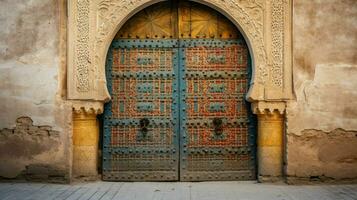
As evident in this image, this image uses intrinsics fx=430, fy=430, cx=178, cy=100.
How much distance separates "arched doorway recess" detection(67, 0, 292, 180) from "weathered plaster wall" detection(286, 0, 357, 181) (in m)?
0.15

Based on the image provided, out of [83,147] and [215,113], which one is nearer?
[83,147]

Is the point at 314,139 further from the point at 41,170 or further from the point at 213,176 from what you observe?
the point at 41,170

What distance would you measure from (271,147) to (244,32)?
4.52ft

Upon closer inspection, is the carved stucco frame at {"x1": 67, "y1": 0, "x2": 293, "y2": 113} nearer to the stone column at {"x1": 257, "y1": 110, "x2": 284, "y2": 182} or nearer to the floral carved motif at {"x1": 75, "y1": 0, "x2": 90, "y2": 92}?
the floral carved motif at {"x1": 75, "y1": 0, "x2": 90, "y2": 92}

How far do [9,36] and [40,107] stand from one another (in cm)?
90

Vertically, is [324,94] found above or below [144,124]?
above

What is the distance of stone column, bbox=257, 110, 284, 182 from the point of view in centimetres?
498

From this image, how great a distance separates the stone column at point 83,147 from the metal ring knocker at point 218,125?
4.73ft

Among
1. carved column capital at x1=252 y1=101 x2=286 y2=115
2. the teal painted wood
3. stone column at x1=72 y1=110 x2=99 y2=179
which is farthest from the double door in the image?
carved column capital at x1=252 y1=101 x2=286 y2=115

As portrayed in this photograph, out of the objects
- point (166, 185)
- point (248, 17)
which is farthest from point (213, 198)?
point (248, 17)

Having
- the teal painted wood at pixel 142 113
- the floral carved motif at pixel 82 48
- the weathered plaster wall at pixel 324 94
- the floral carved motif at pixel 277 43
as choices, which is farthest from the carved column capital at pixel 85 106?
the weathered plaster wall at pixel 324 94

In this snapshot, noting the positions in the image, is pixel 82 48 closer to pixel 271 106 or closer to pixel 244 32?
pixel 244 32

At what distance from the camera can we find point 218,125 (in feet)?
17.1

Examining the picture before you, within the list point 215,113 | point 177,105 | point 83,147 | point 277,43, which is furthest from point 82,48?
point 277,43
